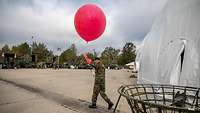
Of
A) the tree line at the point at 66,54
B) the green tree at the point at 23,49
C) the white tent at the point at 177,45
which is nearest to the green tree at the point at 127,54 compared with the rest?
the tree line at the point at 66,54

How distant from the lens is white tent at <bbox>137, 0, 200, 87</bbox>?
7.43m

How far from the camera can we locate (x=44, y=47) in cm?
9569

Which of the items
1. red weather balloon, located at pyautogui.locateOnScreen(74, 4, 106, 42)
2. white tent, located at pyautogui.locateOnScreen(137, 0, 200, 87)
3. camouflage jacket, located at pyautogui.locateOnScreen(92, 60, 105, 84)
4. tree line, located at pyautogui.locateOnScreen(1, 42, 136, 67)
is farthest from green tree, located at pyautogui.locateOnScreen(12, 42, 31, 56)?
red weather balloon, located at pyautogui.locateOnScreen(74, 4, 106, 42)

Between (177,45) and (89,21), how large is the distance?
12.3 ft

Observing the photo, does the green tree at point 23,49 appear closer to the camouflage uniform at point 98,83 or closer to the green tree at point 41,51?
the green tree at point 41,51

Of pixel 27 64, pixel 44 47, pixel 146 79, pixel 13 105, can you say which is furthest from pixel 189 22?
pixel 44 47

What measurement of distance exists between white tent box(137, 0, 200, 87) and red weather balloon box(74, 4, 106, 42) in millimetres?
3022

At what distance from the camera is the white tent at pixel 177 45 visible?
7434 millimetres

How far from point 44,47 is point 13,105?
Result: 90146 millimetres

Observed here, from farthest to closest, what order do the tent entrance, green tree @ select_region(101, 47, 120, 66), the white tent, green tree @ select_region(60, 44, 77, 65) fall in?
green tree @ select_region(101, 47, 120, 66), green tree @ select_region(60, 44, 77, 65), the tent entrance, the white tent

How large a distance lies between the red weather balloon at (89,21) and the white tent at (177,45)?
3022 mm

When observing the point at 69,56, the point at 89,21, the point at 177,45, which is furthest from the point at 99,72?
the point at 69,56

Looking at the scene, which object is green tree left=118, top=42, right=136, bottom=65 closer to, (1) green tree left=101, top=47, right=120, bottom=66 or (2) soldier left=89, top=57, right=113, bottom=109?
(1) green tree left=101, top=47, right=120, bottom=66

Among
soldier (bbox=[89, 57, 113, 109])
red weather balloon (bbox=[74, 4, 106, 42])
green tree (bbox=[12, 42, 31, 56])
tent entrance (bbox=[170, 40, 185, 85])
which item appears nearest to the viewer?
red weather balloon (bbox=[74, 4, 106, 42])
